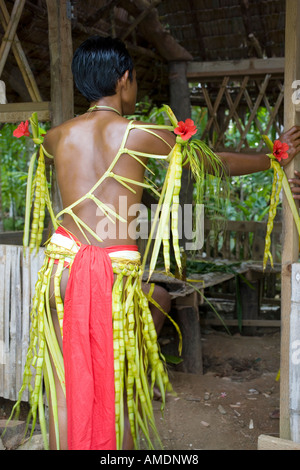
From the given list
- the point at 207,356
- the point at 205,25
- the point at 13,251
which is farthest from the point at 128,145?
the point at 205,25

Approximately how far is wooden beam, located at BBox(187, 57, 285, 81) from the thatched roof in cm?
15

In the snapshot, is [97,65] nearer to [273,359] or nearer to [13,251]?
[13,251]

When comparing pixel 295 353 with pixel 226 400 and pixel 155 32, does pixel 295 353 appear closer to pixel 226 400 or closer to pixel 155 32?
pixel 226 400

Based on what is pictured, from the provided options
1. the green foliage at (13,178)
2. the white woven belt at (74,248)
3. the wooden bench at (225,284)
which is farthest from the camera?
the green foliage at (13,178)

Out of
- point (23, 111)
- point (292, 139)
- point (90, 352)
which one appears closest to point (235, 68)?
point (23, 111)

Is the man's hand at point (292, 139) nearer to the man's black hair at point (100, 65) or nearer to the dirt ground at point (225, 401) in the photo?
the man's black hair at point (100, 65)

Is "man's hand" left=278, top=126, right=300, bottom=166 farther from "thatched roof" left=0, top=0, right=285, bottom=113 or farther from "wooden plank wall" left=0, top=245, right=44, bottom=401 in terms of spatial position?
"thatched roof" left=0, top=0, right=285, bottom=113

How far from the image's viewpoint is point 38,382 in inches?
82.0

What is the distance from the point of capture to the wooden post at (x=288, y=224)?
2.22 meters

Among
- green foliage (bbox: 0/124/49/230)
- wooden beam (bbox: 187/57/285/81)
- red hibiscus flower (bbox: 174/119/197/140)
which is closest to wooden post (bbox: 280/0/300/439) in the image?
red hibiscus flower (bbox: 174/119/197/140)

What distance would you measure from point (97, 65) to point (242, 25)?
14.1ft

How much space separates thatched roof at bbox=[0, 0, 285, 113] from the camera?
15.6ft

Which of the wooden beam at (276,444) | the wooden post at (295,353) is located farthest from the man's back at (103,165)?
the wooden beam at (276,444)

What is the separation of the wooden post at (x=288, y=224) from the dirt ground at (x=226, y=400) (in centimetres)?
96
